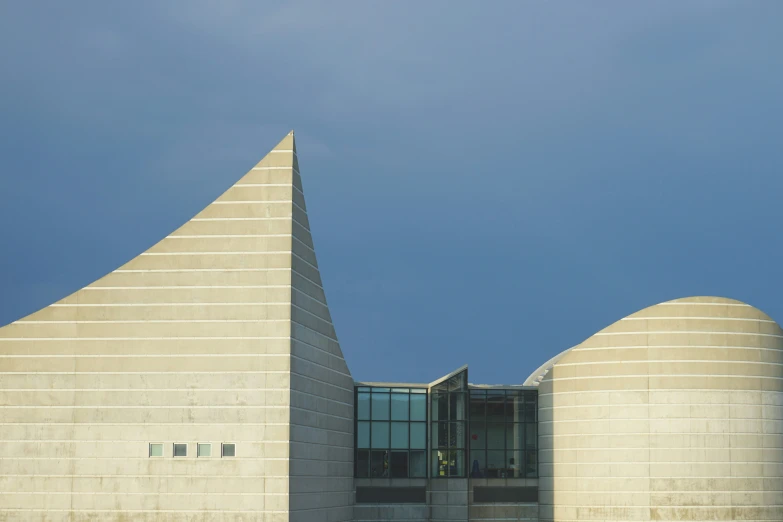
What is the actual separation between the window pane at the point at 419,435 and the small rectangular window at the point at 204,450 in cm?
1823

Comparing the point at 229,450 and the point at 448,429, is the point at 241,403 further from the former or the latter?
the point at 448,429

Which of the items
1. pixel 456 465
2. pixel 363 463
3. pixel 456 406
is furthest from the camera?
pixel 456 406

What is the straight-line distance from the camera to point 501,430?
2908 inches

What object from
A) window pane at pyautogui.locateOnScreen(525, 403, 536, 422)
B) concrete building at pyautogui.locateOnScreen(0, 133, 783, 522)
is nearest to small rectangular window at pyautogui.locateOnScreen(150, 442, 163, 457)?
concrete building at pyautogui.locateOnScreen(0, 133, 783, 522)

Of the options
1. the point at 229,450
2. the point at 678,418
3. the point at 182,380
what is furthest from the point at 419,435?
the point at 182,380

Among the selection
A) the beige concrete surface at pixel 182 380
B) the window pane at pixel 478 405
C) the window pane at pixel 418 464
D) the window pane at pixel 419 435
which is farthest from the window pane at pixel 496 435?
the beige concrete surface at pixel 182 380

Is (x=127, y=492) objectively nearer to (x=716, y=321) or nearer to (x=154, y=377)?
(x=154, y=377)

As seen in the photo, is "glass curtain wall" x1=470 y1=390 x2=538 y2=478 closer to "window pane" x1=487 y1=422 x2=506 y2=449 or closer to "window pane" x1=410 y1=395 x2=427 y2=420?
"window pane" x1=487 y1=422 x2=506 y2=449

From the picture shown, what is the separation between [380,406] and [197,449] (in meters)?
17.1

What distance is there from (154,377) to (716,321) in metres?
35.7

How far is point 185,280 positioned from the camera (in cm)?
5831

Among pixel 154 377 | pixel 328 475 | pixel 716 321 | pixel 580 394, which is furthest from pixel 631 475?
pixel 154 377

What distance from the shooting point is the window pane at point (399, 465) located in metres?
70.4

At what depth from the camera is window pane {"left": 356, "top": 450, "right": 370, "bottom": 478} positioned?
2756 inches
